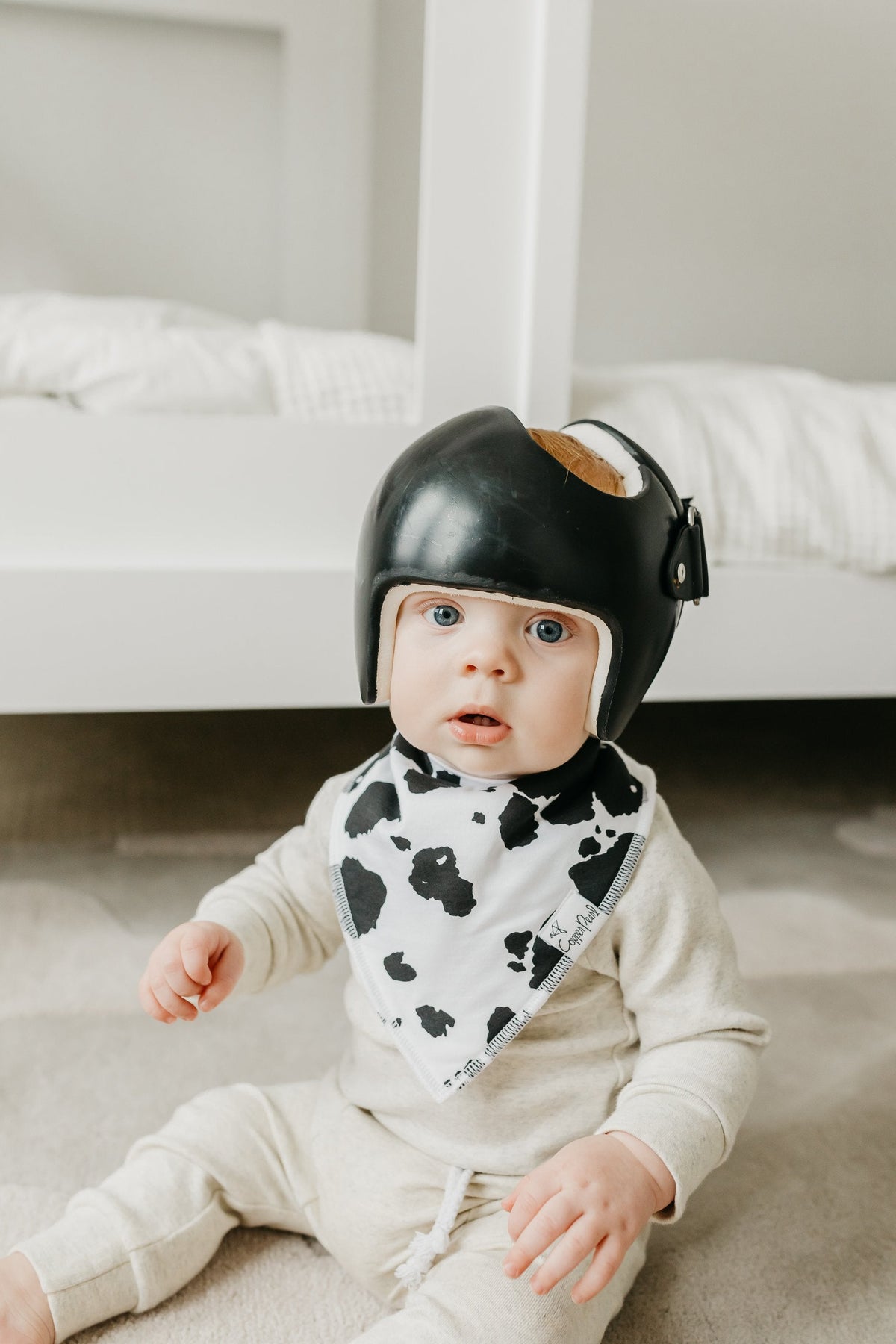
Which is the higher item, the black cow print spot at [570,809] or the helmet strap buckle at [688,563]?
the helmet strap buckle at [688,563]

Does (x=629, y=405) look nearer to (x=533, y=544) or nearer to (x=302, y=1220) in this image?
(x=533, y=544)

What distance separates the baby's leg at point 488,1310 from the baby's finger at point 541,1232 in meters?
0.06

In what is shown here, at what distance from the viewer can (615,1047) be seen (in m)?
0.60

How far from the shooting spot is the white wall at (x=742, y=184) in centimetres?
210

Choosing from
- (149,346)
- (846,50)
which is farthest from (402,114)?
(149,346)

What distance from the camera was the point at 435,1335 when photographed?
0.49 meters

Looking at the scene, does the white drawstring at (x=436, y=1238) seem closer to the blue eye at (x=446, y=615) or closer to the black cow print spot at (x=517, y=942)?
the black cow print spot at (x=517, y=942)

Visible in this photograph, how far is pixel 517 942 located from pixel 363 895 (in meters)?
0.09

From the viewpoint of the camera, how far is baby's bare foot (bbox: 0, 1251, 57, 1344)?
0.52m

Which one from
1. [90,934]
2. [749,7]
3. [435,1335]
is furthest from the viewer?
[749,7]

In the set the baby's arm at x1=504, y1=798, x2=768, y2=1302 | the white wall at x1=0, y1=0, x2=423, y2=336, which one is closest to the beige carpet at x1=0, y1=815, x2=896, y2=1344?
the baby's arm at x1=504, y1=798, x2=768, y2=1302

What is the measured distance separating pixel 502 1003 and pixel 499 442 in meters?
0.27

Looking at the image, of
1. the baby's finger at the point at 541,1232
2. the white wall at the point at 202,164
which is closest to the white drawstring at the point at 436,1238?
the baby's finger at the point at 541,1232

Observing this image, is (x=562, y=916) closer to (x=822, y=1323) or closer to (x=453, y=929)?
(x=453, y=929)
